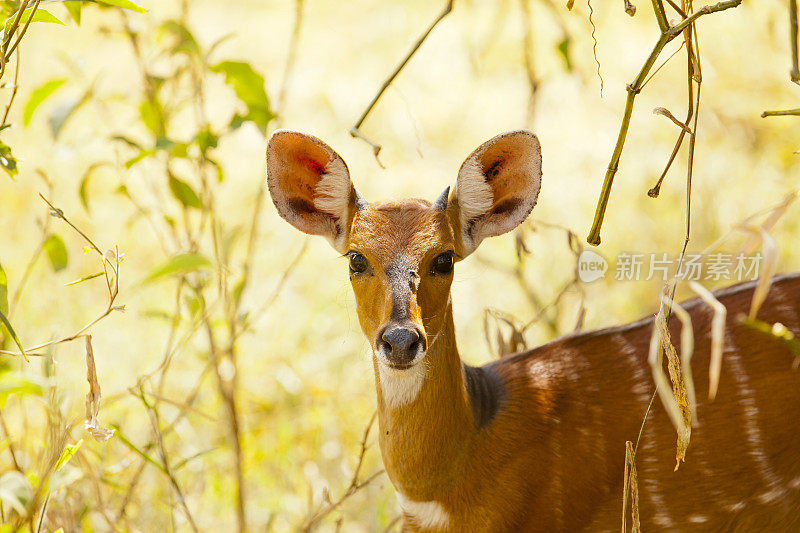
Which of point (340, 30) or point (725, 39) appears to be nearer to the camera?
point (725, 39)

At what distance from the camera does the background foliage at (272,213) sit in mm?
3271

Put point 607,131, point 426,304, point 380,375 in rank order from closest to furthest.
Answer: point 426,304 → point 380,375 → point 607,131

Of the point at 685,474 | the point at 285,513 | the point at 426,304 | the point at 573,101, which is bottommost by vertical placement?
the point at 285,513

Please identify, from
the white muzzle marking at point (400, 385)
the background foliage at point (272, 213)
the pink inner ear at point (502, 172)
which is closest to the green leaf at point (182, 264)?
the background foliage at point (272, 213)

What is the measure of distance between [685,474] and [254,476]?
6.94 ft

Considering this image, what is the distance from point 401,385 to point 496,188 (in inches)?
25.4

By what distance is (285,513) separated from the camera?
400cm

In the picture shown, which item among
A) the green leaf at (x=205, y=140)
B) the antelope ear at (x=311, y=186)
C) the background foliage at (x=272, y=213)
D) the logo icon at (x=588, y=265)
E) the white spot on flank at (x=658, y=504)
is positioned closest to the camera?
the antelope ear at (x=311, y=186)

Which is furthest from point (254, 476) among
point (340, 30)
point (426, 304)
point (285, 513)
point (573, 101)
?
point (340, 30)

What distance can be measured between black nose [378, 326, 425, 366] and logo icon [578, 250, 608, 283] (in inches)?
37.0

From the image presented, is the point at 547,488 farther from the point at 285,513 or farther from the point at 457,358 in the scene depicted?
the point at 285,513

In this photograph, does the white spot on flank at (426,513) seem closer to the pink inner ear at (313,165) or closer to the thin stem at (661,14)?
the pink inner ear at (313,165)

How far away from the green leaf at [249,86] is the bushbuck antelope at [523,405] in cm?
25

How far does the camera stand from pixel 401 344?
2309mm
